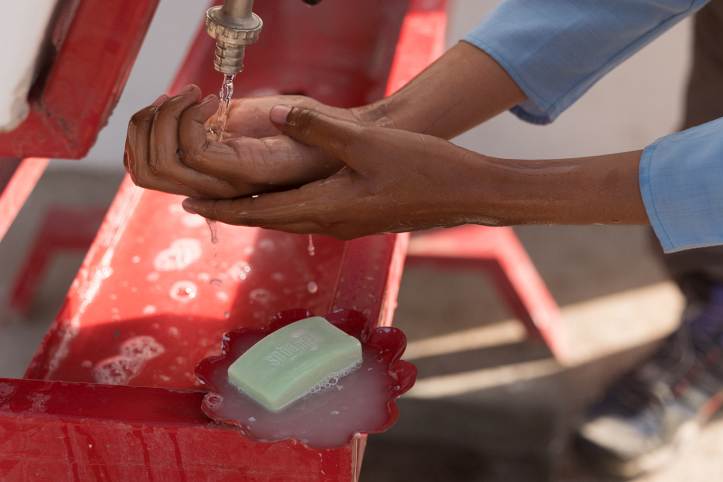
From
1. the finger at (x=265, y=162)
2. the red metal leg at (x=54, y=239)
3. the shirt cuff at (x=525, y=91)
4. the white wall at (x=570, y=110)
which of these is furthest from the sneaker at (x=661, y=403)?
the red metal leg at (x=54, y=239)

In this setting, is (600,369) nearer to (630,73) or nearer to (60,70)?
(630,73)

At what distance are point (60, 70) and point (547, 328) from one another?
1.35 metres

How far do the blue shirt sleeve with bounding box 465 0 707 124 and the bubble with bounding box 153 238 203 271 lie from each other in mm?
471

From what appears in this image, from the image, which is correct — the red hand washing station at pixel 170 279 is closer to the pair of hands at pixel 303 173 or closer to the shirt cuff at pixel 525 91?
the pair of hands at pixel 303 173

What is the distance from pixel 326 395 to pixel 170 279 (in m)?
0.39

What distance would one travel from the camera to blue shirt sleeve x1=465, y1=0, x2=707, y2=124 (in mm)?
1218

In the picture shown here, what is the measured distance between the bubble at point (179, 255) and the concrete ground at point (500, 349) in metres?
0.69

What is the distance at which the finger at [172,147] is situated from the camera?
98 cm

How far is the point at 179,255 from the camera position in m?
1.29

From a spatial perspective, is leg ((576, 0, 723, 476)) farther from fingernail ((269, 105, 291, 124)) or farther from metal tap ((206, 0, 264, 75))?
metal tap ((206, 0, 264, 75))

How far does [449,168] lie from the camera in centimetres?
99

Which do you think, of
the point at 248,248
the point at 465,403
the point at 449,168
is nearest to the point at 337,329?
the point at 449,168

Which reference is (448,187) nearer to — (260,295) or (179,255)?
(260,295)

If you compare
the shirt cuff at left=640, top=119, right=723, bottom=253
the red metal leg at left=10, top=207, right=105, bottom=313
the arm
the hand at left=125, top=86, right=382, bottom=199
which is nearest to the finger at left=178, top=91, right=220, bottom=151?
the hand at left=125, top=86, right=382, bottom=199
